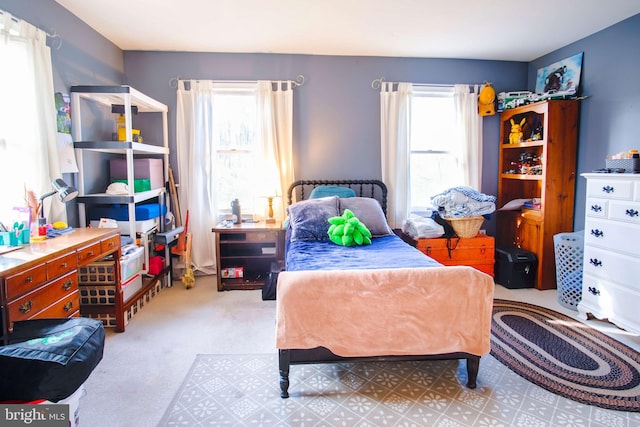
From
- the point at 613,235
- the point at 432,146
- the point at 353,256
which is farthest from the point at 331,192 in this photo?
the point at 613,235

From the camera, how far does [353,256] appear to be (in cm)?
272

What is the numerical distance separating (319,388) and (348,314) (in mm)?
495

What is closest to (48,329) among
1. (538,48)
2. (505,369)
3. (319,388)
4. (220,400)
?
(220,400)

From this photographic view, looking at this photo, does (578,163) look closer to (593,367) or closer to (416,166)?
(416,166)

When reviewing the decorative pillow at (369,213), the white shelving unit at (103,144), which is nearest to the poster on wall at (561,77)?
the decorative pillow at (369,213)

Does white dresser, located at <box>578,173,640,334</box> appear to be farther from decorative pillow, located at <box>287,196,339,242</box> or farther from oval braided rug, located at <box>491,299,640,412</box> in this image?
decorative pillow, located at <box>287,196,339,242</box>

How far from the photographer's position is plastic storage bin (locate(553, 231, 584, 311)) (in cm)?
318

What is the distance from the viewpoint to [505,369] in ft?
7.38

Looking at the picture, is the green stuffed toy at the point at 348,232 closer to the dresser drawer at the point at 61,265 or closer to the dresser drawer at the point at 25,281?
the dresser drawer at the point at 61,265

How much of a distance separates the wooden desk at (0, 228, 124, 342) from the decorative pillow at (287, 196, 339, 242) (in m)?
1.56

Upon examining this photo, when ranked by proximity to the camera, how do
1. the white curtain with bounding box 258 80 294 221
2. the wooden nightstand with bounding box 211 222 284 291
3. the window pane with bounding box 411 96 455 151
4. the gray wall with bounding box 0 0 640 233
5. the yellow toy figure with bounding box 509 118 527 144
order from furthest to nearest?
1. the window pane with bounding box 411 96 455 151
2. the yellow toy figure with bounding box 509 118 527 144
3. the white curtain with bounding box 258 80 294 221
4. the wooden nightstand with bounding box 211 222 284 291
5. the gray wall with bounding box 0 0 640 233

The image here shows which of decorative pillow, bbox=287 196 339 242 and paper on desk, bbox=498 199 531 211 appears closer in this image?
decorative pillow, bbox=287 196 339 242

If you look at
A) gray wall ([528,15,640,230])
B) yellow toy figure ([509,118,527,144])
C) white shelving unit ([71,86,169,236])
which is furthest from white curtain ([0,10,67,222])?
gray wall ([528,15,640,230])

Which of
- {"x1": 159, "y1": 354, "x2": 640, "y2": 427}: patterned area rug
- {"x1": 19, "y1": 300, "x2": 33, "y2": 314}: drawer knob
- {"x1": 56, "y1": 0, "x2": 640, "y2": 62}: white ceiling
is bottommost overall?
{"x1": 159, "y1": 354, "x2": 640, "y2": 427}: patterned area rug
